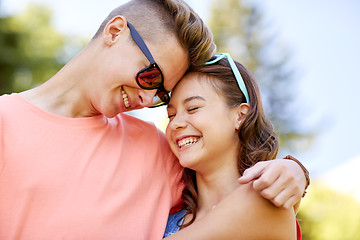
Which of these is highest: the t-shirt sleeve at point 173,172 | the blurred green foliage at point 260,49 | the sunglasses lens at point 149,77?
the sunglasses lens at point 149,77

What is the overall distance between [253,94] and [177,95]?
53 cm

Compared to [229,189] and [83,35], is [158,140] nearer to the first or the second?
[229,189]

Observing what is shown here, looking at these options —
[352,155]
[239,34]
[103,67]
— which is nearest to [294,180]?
[103,67]

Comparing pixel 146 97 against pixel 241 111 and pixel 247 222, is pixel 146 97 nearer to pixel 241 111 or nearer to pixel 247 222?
pixel 241 111

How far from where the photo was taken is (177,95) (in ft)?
8.66

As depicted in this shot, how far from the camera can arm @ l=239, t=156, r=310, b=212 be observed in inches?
73.3

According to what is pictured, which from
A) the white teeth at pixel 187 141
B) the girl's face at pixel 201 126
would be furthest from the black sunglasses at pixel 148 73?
the white teeth at pixel 187 141

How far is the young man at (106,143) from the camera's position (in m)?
2.06

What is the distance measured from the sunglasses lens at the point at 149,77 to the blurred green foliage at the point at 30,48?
34.9 feet

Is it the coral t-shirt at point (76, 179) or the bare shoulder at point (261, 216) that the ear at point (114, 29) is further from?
the bare shoulder at point (261, 216)

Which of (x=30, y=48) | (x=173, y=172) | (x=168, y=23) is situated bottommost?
(x=30, y=48)

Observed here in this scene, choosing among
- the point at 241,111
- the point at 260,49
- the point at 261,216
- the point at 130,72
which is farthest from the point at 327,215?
the point at 260,49

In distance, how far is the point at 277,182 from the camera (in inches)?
74.2

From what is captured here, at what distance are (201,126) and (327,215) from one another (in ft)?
19.0
